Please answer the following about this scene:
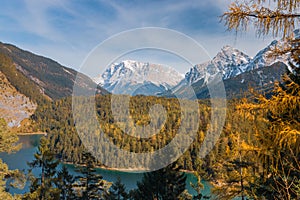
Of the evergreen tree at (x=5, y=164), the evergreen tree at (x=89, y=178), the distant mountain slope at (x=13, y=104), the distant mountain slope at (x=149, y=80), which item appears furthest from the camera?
the distant mountain slope at (x=13, y=104)

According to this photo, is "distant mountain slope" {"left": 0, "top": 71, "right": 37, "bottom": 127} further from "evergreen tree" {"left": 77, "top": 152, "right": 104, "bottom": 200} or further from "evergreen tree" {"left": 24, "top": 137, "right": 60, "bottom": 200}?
"evergreen tree" {"left": 24, "top": 137, "right": 60, "bottom": 200}

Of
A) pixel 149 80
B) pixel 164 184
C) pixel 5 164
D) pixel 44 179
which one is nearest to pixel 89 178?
pixel 44 179

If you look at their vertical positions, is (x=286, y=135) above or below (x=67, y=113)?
below

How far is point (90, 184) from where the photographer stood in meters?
17.7

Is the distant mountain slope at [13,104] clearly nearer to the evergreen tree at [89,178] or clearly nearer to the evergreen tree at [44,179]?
the evergreen tree at [89,178]

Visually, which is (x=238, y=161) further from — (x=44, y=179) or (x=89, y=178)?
(x=89, y=178)

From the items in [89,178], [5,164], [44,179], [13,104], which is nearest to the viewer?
[5,164]

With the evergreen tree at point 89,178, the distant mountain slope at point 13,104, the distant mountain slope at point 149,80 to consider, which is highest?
the distant mountain slope at point 13,104

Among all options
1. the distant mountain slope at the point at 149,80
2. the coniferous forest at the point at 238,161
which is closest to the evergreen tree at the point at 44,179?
the coniferous forest at the point at 238,161

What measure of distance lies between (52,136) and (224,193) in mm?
94347

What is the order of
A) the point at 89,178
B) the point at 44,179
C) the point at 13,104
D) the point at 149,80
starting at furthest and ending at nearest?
the point at 13,104 → the point at 89,178 → the point at 149,80 → the point at 44,179

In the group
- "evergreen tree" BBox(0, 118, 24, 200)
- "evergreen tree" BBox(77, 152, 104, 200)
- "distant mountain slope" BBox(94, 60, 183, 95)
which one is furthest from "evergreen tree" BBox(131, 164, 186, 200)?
"evergreen tree" BBox(0, 118, 24, 200)

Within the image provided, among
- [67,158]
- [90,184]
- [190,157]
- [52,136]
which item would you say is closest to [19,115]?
[52,136]

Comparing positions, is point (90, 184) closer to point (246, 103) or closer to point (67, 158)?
point (246, 103)
